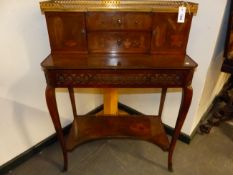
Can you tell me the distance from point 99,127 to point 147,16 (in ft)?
2.77

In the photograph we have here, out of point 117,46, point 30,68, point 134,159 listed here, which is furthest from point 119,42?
point 134,159

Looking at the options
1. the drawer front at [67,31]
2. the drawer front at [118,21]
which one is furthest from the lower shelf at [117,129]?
the drawer front at [118,21]

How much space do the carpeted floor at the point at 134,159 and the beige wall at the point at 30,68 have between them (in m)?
0.14

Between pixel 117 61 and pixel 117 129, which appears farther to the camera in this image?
pixel 117 129

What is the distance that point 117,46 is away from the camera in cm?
110

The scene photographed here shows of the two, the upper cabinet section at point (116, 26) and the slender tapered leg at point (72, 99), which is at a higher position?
the upper cabinet section at point (116, 26)

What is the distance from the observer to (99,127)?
1.51 metres

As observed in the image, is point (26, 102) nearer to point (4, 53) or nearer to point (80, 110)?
point (4, 53)

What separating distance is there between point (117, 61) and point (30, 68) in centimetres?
57

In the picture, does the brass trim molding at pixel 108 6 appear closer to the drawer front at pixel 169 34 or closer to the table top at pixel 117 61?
the drawer front at pixel 169 34

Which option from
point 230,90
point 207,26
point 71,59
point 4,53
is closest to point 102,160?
point 71,59

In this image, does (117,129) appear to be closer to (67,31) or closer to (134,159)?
(134,159)

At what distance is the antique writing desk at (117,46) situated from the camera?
98 centimetres

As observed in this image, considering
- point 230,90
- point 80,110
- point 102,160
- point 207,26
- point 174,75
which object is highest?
point 207,26
